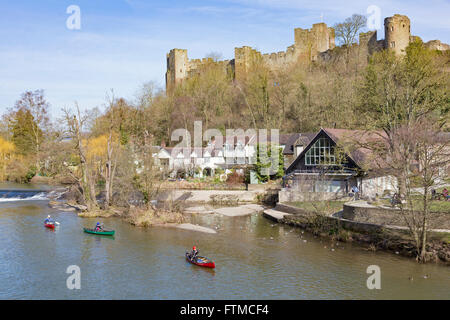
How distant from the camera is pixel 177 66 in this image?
88.8m

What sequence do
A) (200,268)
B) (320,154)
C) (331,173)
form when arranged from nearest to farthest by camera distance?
(200,268) → (331,173) → (320,154)

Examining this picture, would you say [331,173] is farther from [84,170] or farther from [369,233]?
[84,170]

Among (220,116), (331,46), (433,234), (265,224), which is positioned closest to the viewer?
(433,234)

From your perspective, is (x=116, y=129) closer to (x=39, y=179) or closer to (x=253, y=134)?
(x=39, y=179)

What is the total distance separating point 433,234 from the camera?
77.7 ft

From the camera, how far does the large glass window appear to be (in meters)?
36.8

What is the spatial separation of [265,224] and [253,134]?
28987 millimetres

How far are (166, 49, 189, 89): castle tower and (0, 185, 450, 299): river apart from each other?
200 ft

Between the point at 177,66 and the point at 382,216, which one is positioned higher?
the point at 177,66

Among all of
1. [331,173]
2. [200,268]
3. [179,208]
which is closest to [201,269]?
[200,268]

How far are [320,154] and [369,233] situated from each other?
40.9 feet

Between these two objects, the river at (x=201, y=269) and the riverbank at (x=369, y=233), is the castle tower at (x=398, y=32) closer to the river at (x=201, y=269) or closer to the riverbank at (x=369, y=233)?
the riverbank at (x=369, y=233)

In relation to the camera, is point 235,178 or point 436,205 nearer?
point 436,205
